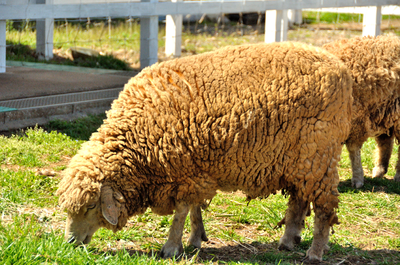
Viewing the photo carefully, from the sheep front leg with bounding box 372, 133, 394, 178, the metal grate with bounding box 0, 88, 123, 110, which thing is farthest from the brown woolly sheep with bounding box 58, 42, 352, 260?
the metal grate with bounding box 0, 88, 123, 110

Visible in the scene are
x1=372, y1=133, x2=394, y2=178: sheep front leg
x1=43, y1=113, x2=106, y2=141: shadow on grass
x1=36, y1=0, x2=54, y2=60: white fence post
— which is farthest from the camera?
x1=36, y1=0, x2=54, y2=60: white fence post

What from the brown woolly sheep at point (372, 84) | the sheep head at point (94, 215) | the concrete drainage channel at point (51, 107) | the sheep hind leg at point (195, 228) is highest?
the brown woolly sheep at point (372, 84)

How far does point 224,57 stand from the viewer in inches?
144

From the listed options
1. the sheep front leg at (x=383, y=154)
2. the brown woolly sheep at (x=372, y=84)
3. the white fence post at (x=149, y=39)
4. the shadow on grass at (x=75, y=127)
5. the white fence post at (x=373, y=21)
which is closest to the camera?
the brown woolly sheep at (x=372, y=84)

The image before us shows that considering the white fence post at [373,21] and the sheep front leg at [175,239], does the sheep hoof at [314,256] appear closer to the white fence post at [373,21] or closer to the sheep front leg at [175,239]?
the sheep front leg at [175,239]

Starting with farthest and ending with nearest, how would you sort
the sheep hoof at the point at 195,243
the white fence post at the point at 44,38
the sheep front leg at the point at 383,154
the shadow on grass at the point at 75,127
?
the white fence post at the point at 44,38 < the shadow on grass at the point at 75,127 < the sheep front leg at the point at 383,154 < the sheep hoof at the point at 195,243

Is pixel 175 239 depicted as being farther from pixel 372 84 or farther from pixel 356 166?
pixel 372 84

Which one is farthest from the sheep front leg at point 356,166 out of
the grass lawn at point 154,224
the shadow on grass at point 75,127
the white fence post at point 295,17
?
the white fence post at point 295,17

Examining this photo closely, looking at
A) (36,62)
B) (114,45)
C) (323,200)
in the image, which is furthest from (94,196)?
(114,45)

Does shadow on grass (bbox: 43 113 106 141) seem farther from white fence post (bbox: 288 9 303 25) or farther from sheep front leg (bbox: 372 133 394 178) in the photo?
white fence post (bbox: 288 9 303 25)

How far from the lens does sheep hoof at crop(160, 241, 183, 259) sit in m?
3.64

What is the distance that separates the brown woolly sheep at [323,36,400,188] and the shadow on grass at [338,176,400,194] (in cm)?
18

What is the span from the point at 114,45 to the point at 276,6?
4236 millimetres

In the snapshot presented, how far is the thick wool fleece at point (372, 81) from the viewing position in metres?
4.93
